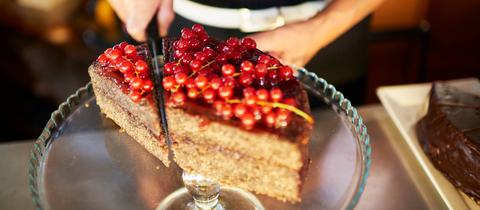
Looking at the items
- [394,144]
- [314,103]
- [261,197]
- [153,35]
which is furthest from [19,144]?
[394,144]

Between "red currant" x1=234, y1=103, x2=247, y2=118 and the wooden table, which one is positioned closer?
"red currant" x1=234, y1=103, x2=247, y2=118

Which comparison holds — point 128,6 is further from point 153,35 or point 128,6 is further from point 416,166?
point 416,166

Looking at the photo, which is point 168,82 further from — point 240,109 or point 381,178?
point 381,178

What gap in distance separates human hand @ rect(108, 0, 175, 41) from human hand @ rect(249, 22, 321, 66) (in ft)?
0.95


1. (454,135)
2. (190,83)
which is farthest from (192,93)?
(454,135)

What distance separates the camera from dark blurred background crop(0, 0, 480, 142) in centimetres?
259

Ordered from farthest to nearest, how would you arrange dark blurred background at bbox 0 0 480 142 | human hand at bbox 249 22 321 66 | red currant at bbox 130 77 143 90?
dark blurred background at bbox 0 0 480 142 → human hand at bbox 249 22 321 66 → red currant at bbox 130 77 143 90

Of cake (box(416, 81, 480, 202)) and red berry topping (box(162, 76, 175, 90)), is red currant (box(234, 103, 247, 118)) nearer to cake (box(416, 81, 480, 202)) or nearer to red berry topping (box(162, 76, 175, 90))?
red berry topping (box(162, 76, 175, 90))

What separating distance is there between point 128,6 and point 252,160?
27.8 inches

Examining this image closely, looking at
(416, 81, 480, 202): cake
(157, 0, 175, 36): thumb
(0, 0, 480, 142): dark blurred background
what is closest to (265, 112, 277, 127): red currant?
(416, 81, 480, 202): cake

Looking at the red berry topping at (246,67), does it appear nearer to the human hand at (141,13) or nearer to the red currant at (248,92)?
the red currant at (248,92)

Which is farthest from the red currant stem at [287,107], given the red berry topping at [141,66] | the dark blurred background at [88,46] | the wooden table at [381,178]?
the dark blurred background at [88,46]

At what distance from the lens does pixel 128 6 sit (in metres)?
1.49

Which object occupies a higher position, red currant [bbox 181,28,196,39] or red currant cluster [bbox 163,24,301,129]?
red currant [bbox 181,28,196,39]
